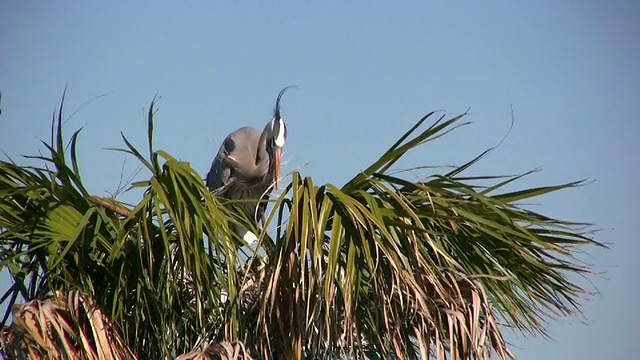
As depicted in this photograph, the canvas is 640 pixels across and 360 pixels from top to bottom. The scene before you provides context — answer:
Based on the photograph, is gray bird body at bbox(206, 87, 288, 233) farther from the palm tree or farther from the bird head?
the palm tree

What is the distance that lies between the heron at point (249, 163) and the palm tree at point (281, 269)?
2.43m

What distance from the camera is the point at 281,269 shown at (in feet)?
14.8

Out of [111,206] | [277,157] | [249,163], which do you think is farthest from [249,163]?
[111,206]

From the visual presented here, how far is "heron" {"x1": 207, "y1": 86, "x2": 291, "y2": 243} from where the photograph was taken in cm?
726

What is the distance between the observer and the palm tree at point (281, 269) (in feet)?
14.4

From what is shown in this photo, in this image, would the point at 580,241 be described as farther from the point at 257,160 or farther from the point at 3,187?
the point at 257,160

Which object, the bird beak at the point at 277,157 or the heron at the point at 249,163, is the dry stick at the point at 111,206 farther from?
the bird beak at the point at 277,157

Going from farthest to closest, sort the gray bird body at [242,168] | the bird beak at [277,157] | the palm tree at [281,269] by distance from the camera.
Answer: the gray bird body at [242,168]
the bird beak at [277,157]
the palm tree at [281,269]

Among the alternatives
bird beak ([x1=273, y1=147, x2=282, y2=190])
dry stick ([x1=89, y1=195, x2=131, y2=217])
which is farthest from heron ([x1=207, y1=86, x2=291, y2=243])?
dry stick ([x1=89, y1=195, x2=131, y2=217])

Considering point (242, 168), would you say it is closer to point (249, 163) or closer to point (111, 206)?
→ point (249, 163)

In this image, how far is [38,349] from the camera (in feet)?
14.0

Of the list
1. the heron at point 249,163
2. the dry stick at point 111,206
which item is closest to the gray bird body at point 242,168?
the heron at point 249,163

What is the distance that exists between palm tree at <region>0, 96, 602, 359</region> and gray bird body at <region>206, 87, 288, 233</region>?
96.7 inches

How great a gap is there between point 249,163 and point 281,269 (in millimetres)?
3019
